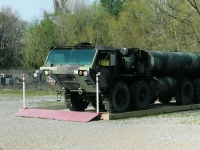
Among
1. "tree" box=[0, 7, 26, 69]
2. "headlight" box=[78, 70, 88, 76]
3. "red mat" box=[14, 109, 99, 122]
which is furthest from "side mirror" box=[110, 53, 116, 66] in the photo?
"tree" box=[0, 7, 26, 69]

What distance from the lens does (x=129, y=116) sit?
17281 mm

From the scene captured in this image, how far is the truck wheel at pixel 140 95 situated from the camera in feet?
60.5

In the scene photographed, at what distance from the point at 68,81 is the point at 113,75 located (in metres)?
1.69

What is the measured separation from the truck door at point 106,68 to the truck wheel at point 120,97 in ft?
1.23

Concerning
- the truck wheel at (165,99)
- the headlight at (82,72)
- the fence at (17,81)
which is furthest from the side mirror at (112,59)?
the fence at (17,81)

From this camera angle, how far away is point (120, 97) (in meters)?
17.9

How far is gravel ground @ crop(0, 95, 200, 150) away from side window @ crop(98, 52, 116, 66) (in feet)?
7.35

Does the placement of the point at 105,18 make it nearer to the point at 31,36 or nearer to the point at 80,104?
the point at 31,36

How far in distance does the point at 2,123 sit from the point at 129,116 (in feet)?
14.9

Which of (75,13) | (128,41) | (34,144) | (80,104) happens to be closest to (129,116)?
(80,104)

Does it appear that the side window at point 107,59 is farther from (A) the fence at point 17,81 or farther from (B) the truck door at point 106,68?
(A) the fence at point 17,81

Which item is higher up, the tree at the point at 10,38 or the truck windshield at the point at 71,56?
the tree at the point at 10,38

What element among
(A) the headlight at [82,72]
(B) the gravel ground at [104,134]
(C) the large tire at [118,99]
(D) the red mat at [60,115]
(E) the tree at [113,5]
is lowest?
(B) the gravel ground at [104,134]

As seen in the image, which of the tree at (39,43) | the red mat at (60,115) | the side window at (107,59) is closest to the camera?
the red mat at (60,115)
